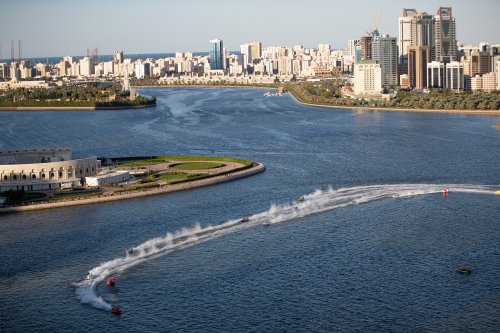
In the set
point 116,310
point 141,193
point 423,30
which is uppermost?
point 423,30

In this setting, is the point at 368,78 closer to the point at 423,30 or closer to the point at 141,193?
the point at 423,30

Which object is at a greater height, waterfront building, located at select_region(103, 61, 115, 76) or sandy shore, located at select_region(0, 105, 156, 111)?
waterfront building, located at select_region(103, 61, 115, 76)

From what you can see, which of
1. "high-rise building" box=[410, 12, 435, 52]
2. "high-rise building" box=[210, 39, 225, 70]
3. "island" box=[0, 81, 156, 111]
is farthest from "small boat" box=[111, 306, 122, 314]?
"high-rise building" box=[210, 39, 225, 70]

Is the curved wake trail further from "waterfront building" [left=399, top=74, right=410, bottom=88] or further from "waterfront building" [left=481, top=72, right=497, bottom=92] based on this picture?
"waterfront building" [left=399, top=74, right=410, bottom=88]

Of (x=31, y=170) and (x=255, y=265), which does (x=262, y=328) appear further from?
(x=31, y=170)

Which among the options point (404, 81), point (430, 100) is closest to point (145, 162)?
point (430, 100)

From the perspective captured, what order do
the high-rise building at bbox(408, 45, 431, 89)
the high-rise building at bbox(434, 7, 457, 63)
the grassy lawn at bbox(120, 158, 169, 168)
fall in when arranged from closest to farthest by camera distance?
the grassy lawn at bbox(120, 158, 169, 168)
the high-rise building at bbox(408, 45, 431, 89)
the high-rise building at bbox(434, 7, 457, 63)

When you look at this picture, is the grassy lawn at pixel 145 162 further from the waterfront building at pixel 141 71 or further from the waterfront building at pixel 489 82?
the waterfront building at pixel 141 71
